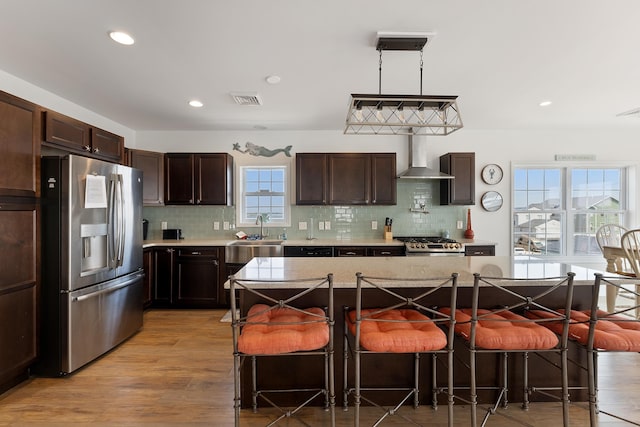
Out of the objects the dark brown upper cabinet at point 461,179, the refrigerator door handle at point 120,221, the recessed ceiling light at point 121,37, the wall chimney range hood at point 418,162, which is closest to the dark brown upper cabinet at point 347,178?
the wall chimney range hood at point 418,162

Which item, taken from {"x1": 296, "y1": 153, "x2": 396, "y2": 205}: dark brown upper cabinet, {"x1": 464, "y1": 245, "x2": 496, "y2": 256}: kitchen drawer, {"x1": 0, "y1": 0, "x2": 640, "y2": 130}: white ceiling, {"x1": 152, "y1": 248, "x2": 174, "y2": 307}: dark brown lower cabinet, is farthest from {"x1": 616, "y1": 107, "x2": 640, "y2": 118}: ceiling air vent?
{"x1": 152, "y1": 248, "x2": 174, "y2": 307}: dark brown lower cabinet

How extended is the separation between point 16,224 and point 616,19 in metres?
4.40

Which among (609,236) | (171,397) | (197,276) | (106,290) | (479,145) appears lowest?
(171,397)

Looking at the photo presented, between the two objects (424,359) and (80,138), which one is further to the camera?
(80,138)

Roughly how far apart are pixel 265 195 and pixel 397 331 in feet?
11.8

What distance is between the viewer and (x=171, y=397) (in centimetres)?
224

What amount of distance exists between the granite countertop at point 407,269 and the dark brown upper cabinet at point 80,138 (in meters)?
2.05

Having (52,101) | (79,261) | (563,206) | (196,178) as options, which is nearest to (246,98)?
(196,178)

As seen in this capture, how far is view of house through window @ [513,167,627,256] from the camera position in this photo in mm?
4840

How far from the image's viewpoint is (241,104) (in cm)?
356

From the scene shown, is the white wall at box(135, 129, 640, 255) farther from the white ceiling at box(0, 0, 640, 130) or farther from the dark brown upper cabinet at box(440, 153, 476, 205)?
the white ceiling at box(0, 0, 640, 130)

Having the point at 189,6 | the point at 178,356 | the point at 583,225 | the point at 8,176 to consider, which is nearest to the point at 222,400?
the point at 178,356

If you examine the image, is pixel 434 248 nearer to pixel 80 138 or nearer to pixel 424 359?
pixel 424 359

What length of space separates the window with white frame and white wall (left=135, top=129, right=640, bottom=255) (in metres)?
0.19
